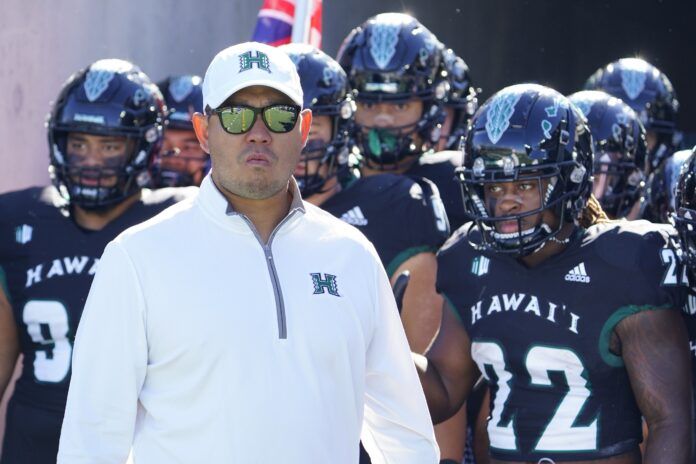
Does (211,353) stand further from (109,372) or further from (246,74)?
(246,74)

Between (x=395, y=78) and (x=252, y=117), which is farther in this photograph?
(x=395, y=78)

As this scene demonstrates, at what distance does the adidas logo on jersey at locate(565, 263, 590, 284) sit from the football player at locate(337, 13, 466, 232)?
1.54 metres

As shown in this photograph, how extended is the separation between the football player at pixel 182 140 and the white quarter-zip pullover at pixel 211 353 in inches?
128

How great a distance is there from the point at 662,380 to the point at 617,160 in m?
1.55

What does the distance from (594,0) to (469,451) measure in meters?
5.00

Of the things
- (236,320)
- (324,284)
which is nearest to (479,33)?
(324,284)

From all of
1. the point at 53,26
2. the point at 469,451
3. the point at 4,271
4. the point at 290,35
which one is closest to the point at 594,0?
the point at 290,35

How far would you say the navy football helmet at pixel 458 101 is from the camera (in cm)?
610

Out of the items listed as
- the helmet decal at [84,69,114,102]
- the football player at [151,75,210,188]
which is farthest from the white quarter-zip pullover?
the football player at [151,75,210,188]

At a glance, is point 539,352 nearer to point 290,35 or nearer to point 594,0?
point 290,35

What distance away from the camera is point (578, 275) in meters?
3.72

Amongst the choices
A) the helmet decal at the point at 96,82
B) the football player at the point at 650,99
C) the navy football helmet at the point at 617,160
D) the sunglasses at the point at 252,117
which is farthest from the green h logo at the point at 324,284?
the football player at the point at 650,99

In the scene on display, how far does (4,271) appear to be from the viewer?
450 cm

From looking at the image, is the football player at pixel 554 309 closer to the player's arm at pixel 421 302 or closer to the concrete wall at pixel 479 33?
the player's arm at pixel 421 302
